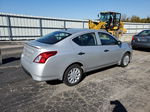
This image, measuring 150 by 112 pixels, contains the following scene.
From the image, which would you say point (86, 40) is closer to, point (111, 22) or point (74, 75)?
point (74, 75)

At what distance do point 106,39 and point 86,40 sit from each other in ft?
3.46

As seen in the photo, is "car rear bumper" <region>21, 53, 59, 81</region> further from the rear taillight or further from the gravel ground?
the gravel ground

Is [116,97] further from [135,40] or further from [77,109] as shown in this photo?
[135,40]

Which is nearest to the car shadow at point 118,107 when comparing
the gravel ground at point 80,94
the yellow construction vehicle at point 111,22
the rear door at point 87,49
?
the gravel ground at point 80,94

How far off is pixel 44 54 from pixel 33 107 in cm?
121

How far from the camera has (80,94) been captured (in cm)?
327

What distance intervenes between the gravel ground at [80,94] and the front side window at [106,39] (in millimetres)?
1185

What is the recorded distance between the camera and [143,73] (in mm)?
4875

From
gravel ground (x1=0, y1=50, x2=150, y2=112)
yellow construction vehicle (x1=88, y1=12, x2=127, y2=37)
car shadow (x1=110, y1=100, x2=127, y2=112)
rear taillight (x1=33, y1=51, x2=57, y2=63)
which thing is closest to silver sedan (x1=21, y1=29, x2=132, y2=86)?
rear taillight (x1=33, y1=51, x2=57, y2=63)

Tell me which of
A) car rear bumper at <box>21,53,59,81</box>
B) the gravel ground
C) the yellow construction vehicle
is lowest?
the gravel ground

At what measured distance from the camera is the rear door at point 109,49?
4341mm

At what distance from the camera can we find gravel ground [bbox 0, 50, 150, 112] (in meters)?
2.74

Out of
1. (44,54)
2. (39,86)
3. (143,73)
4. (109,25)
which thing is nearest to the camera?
(44,54)

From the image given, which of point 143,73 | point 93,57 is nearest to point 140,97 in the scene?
point 93,57
